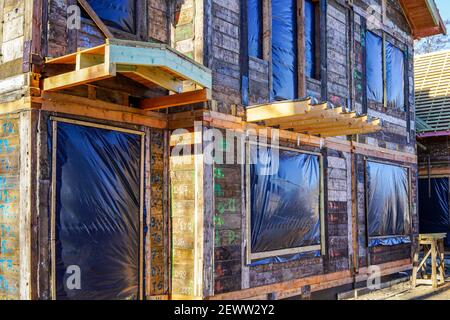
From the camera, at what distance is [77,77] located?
657cm

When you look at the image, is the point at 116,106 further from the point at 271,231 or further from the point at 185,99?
the point at 271,231

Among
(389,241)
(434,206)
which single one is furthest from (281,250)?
(434,206)

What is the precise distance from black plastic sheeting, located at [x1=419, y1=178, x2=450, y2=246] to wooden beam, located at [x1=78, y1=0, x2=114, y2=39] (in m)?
13.3

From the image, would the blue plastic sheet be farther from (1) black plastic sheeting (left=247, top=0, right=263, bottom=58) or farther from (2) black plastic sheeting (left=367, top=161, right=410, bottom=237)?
(1) black plastic sheeting (left=247, top=0, right=263, bottom=58)

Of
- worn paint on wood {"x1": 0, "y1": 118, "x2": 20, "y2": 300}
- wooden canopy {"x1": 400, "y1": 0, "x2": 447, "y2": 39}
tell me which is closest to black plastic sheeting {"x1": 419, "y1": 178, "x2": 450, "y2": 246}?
wooden canopy {"x1": 400, "y1": 0, "x2": 447, "y2": 39}

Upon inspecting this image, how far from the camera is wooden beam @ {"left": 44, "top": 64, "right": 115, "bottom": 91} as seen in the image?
6395mm

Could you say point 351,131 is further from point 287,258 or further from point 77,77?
point 77,77

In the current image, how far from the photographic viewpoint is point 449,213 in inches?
688

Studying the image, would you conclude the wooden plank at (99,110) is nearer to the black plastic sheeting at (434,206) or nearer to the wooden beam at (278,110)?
the wooden beam at (278,110)

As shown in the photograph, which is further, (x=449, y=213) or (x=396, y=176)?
(x=449, y=213)

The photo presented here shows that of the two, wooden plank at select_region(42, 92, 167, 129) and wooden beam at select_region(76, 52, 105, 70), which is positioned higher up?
wooden beam at select_region(76, 52, 105, 70)

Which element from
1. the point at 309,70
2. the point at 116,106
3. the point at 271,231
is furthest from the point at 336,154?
the point at 116,106

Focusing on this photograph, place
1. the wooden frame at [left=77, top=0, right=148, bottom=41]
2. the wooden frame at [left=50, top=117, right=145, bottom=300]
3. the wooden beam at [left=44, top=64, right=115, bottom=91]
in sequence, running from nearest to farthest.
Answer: the wooden beam at [left=44, top=64, right=115, bottom=91]
the wooden frame at [left=50, top=117, right=145, bottom=300]
the wooden frame at [left=77, top=0, right=148, bottom=41]
